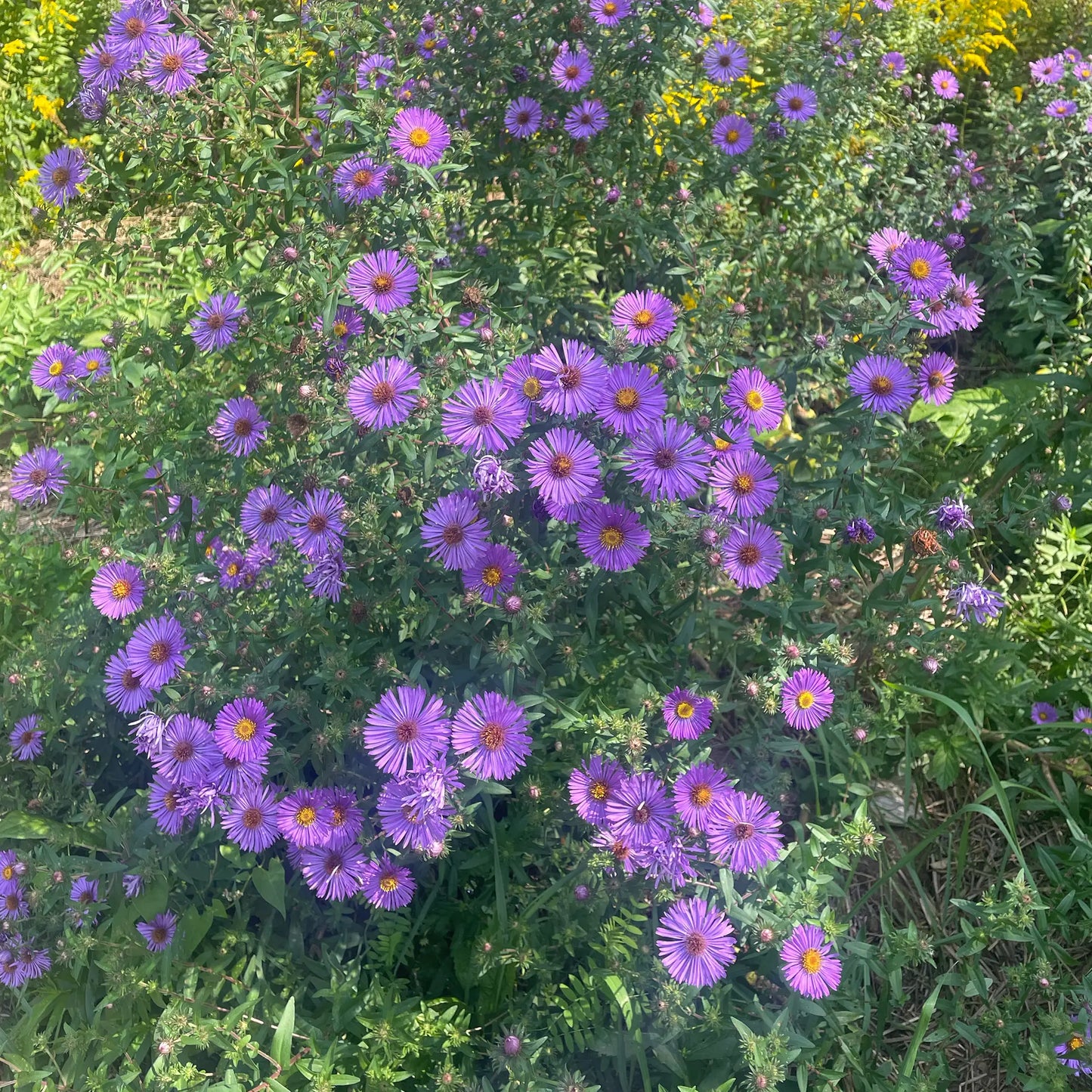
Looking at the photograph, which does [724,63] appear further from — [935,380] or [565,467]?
[565,467]

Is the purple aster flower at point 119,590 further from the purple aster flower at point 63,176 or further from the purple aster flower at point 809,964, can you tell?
the purple aster flower at point 809,964

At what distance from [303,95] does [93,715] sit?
2.10m

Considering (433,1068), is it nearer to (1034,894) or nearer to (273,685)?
(273,685)

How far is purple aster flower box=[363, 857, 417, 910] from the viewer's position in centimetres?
214

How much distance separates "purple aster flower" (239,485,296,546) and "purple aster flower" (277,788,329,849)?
0.61m

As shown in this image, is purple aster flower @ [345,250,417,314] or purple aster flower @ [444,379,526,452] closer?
purple aster flower @ [444,379,526,452]

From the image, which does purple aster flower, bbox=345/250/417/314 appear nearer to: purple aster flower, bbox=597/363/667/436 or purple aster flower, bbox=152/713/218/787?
purple aster flower, bbox=597/363/667/436

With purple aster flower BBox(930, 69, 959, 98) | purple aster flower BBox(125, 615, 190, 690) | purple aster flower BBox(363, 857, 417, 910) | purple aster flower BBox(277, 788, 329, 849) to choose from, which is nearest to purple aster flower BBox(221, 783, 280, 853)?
purple aster flower BBox(277, 788, 329, 849)

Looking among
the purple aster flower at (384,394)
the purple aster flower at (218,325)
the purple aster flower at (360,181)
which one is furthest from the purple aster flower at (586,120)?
the purple aster flower at (384,394)

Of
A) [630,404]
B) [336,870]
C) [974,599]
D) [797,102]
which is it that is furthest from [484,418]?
[797,102]

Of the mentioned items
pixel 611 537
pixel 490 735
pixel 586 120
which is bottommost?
pixel 490 735

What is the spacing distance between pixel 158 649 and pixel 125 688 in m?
0.17

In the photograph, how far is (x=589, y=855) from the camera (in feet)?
6.90

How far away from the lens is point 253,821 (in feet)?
6.97
